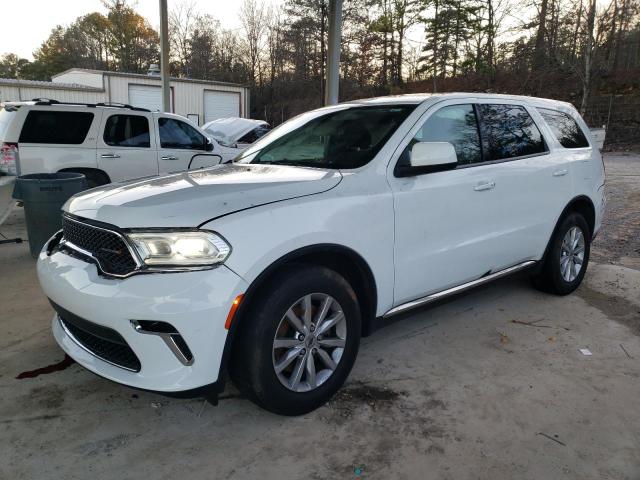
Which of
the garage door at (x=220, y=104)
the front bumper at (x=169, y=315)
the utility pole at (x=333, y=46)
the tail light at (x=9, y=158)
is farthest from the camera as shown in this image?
the garage door at (x=220, y=104)

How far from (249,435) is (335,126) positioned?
216 cm

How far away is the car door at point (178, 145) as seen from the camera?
27.4 ft

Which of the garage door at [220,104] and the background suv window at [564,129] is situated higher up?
the garage door at [220,104]

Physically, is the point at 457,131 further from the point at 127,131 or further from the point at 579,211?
the point at 127,131

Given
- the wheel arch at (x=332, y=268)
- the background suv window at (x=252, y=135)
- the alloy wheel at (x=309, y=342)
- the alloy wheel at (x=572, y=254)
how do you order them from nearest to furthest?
the wheel arch at (x=332, y=268) → the alloy wheel at (x=309, y=342) → the alloy wheel at (x=572, y=254) → the background suv window at (x=252, y=135)

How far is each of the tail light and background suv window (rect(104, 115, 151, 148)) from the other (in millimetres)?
1254

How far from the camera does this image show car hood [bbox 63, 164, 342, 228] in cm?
238

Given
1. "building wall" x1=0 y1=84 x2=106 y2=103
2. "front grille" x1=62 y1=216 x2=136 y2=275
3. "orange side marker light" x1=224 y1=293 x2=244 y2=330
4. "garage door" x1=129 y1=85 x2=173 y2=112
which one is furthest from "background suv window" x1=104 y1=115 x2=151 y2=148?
"garage door" x1=129 y1=85 x2=173 y2=112

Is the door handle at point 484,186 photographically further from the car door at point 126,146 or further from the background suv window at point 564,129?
the car door at point 126,146

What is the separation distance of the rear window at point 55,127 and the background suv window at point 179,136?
115 centimetres

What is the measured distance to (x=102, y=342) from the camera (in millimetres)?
2574

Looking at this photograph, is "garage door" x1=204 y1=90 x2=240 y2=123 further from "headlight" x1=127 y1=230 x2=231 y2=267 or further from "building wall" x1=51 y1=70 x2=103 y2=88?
"headlight" x1=127 y1=230 x2=231 y2=267

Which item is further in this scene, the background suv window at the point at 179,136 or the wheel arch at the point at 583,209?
the background suv window at the point at 179,136

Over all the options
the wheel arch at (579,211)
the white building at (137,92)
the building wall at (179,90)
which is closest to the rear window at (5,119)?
the wheel arch at (579,211)
